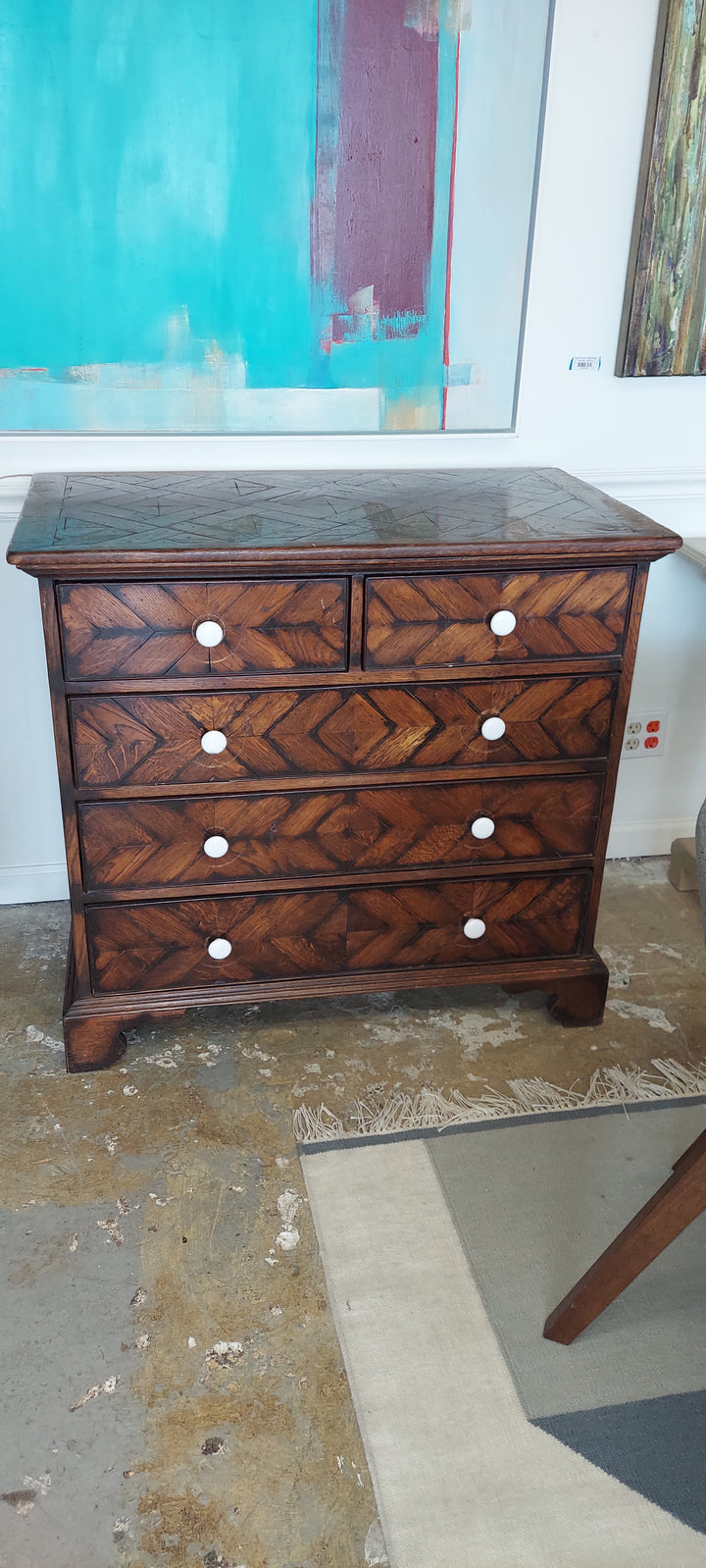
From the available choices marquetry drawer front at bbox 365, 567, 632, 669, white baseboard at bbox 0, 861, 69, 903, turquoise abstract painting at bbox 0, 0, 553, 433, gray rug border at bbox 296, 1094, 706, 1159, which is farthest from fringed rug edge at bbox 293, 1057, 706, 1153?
turquoise abstract painting at bbox 0, 0, 553, 433

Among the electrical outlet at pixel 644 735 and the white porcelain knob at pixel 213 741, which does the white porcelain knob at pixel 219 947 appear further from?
the electrical outlet at pixel 644 735

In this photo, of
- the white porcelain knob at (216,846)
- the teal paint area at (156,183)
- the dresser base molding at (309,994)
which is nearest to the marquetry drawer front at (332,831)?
the white porcelain knob at (216,846)

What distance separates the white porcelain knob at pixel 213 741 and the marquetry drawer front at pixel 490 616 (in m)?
0.27

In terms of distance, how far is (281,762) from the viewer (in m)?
1.93

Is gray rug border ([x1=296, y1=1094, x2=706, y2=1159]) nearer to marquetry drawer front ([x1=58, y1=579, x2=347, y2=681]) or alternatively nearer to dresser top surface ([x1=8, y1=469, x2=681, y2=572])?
marquetry drawer front ([x1=58, y1=579, x2=347, y2=681])

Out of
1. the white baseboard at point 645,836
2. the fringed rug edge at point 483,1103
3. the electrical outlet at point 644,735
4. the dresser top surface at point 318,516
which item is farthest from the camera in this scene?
the white baseboard at point 645,836

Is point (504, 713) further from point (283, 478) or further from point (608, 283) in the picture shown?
point (608, 283)

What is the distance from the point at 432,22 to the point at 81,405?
90 centimetres

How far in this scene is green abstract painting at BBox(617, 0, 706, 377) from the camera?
2.10 m

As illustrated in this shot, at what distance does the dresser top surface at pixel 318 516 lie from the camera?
1743 millimetres

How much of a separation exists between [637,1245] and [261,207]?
1.79 meters

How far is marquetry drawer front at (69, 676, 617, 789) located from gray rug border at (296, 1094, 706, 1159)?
2.02 ft

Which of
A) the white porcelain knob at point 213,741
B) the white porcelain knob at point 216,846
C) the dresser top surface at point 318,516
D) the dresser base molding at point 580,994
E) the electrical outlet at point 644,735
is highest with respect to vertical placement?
the dresser top surface at point 318,516

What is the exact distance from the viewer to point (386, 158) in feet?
6.76
